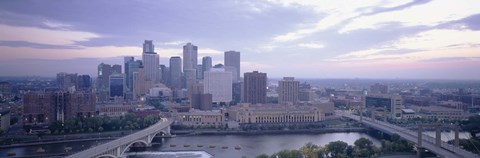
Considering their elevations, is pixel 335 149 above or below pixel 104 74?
below

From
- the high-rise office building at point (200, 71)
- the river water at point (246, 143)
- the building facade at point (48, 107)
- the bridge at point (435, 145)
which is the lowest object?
the river water at point (246, 143)

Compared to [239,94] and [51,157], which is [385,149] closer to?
[51,157]

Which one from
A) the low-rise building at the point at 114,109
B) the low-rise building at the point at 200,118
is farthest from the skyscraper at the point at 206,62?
the low-rise building at the point at 200,118

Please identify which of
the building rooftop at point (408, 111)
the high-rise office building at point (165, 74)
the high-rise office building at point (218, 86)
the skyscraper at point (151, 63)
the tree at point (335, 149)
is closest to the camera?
the tree at point (335, 149)

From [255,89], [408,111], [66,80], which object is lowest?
[408,111]

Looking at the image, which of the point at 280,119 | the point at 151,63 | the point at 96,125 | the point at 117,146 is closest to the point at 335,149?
the point at 117,146

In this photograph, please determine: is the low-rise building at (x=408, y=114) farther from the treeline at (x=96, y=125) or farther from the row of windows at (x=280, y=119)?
the treeline at (x=96, y=125)

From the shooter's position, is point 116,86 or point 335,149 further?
point 116,86

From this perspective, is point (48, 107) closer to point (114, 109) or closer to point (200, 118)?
point (114, 109)
